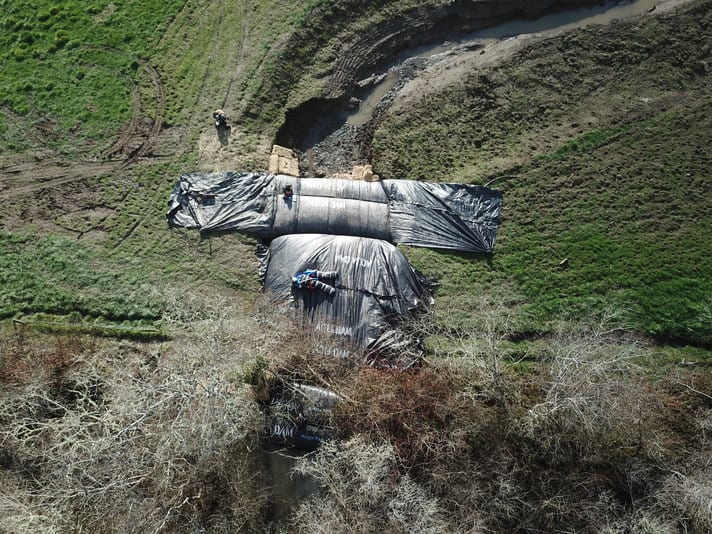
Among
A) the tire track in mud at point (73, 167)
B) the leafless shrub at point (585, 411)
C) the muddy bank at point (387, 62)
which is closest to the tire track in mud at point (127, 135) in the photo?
the tire track in mud at point (73, 167)

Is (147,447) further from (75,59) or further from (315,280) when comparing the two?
(75,59)

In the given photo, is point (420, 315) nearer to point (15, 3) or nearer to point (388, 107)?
point (388, 107)

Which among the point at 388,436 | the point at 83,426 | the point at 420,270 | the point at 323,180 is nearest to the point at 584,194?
the point at 420,270

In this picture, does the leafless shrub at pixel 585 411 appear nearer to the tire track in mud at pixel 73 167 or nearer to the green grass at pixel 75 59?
the tire track in mud at pixel 73 167

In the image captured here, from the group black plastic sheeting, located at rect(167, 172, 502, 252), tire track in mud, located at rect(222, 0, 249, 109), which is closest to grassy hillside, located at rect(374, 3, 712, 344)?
black plastic sheeting, located at rect(167, 172, 502, 252)

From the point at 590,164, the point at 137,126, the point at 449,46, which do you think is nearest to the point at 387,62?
the point at 449,46

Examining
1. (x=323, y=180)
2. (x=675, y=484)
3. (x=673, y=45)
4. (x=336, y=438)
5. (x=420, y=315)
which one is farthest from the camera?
(x=673, y=45)
